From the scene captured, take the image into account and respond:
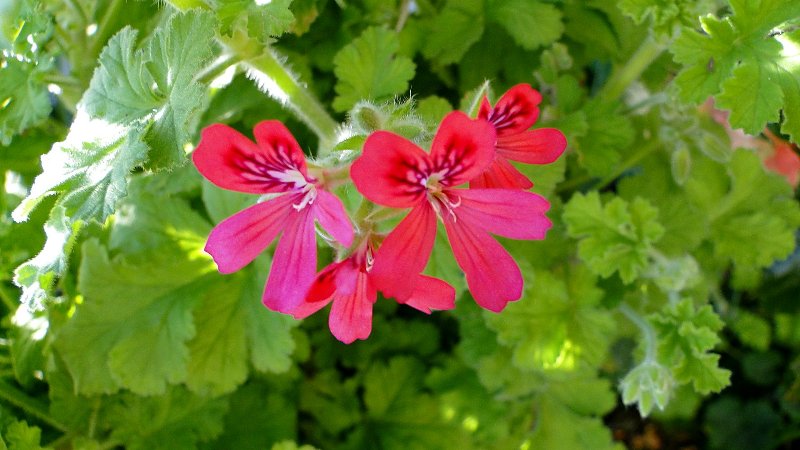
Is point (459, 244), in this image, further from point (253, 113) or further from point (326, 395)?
point (326, 395)

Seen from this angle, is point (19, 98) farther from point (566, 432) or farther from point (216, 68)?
point (566, 432)

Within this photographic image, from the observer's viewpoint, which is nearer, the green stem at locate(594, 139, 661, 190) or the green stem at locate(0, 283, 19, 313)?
the green stem at locate(0, 283, 19, 313)

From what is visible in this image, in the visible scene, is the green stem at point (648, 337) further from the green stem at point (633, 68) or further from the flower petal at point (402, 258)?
the flower petal at point (402, 258)

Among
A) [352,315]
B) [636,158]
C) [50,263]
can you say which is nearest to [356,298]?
[352,315]

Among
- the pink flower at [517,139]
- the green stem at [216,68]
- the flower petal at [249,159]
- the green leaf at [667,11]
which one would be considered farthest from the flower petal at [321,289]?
the green leaf at [667,11]

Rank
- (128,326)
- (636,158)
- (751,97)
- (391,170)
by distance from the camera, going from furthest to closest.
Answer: (636,158), (128,326), (751,97), (391,170)

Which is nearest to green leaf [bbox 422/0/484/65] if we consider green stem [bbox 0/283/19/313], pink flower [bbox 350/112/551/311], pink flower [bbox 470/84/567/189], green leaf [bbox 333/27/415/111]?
green leaf [bbox 333/27/415/111]

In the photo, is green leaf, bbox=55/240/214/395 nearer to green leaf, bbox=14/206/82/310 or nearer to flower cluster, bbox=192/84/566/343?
green leaf, bbox=14/206/82/310
